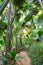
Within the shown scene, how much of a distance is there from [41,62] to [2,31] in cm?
98

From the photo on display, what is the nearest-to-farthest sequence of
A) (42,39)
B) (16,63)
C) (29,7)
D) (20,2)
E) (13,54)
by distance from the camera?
(13,54), (20,2), (16,63), (29,7), (42,39)

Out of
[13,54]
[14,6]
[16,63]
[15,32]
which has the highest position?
[14,6]

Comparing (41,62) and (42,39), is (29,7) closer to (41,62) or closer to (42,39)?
(42,39)

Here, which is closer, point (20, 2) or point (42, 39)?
point (20, 2)

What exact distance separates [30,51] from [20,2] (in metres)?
1.15

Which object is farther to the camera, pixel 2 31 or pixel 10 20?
pixel 2 31

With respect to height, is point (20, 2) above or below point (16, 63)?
above

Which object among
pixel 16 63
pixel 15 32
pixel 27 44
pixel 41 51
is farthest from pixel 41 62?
pixel 27 44

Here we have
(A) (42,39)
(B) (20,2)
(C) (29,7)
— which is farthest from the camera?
(A) (42,39)

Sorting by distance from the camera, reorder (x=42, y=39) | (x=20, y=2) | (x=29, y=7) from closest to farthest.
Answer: (x=20, y=2) → (x=29, y=7) → (x=42, y=39)

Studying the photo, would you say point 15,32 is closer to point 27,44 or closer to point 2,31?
point 2,31

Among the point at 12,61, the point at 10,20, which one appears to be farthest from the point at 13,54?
the point at 10,20

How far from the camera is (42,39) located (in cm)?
439

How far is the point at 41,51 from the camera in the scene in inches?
145
